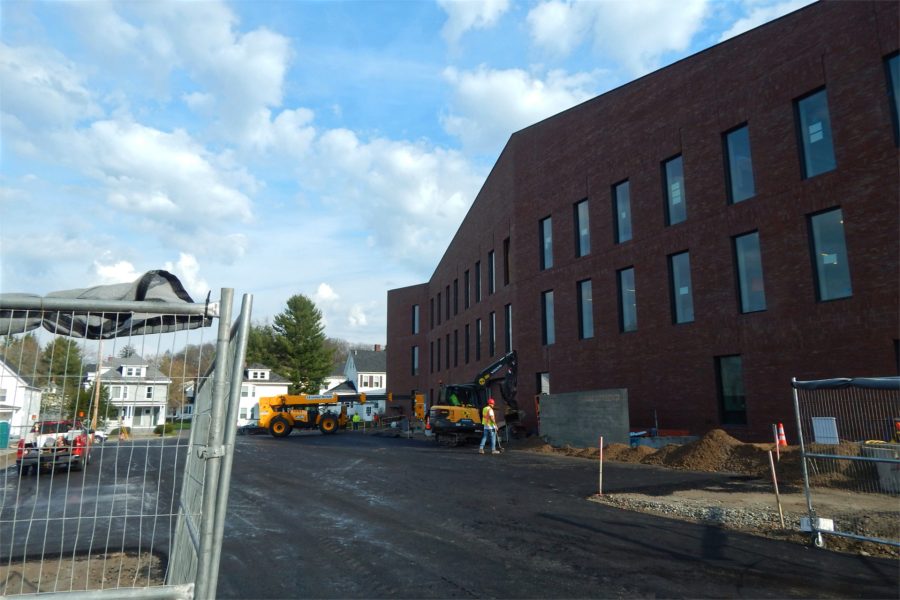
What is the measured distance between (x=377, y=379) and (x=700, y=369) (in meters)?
63.3

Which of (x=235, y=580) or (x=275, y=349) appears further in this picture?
(x=275, y=349)

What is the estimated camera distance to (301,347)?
68.2 meters

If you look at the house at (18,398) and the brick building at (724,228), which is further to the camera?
the brick building at (724,228)

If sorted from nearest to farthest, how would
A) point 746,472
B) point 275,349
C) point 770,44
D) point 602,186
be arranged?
point 746,472 → point 770,44 → point 602,186 → point 275,349

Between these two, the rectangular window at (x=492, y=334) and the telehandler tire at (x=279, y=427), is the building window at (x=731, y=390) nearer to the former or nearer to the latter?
A: the rectangular window at (x=492, y=334)

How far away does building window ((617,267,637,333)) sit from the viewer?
2348 centimetres

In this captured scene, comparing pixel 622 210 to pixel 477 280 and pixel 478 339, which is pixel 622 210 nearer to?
pixel 477 280

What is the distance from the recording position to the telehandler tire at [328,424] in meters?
37.2

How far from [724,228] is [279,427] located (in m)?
26.3

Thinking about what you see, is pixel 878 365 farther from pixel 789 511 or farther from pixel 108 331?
pixel 108 331

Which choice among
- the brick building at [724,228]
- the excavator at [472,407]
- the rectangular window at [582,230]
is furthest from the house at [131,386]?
the rectangular window at [582,230]

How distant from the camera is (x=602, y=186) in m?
25.2

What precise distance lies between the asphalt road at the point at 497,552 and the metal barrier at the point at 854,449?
151 cm

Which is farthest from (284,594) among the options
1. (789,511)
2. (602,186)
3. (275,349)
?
(275,349)
